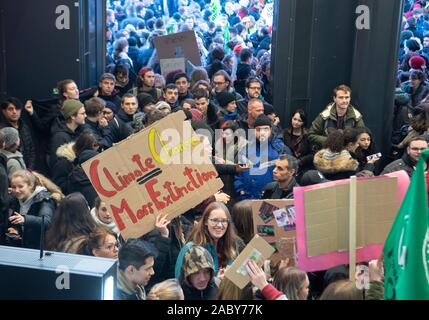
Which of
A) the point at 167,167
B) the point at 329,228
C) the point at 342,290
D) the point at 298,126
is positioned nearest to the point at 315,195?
the point at 329,228

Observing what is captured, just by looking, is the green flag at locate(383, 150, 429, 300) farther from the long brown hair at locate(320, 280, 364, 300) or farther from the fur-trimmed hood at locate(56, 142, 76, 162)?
the fur-trimmed hood at locate(56, 142, 76, 162)

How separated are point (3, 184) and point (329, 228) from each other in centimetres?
298

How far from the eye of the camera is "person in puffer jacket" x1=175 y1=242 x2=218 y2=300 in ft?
16.3

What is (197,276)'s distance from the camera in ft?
16.3

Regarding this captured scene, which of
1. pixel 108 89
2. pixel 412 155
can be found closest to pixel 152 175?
pixel 412 155

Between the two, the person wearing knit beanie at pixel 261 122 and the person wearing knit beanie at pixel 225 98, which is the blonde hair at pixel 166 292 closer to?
the person wearing knit beanie at pixel 261 122

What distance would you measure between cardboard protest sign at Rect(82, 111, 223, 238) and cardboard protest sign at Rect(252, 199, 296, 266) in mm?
496

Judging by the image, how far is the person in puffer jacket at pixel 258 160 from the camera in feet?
24.3

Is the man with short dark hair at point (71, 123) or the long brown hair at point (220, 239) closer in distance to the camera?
the long brown hair at point (220, 239)

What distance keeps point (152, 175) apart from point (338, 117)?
3.99m

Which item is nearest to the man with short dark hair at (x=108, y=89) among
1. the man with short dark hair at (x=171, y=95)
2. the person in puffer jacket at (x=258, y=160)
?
the man with short dark hair at (x=171, y=95)

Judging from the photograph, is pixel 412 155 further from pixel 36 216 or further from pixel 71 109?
pixel 36 216

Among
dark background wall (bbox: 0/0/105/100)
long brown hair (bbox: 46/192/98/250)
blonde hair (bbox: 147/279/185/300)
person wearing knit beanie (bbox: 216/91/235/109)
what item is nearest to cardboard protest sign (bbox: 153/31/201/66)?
dark background wall (bbox: 0/0/105/100)

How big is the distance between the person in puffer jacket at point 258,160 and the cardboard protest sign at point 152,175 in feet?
4.96
